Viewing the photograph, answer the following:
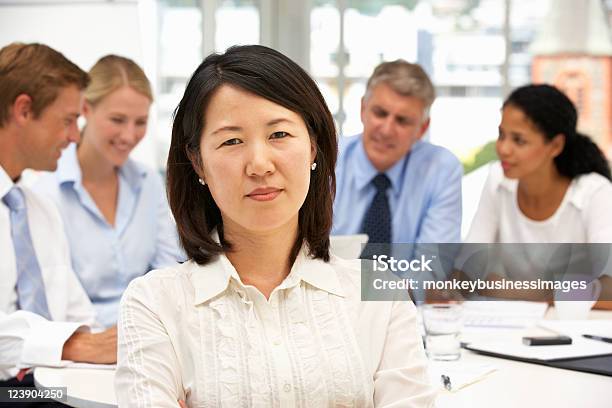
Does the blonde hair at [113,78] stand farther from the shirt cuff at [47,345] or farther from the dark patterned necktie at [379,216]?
the shirt cuff at [47,345]

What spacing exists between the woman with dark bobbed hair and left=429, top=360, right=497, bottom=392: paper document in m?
0.31

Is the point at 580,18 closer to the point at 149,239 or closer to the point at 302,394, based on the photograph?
the point at 149,239

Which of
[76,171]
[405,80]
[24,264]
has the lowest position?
[24,264]

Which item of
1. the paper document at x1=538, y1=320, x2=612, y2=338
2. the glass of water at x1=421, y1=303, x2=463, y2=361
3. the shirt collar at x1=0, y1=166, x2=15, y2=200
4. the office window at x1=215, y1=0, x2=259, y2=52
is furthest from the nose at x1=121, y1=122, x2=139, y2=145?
the paper document at x1=538, y1=320, x2=612, y2=338

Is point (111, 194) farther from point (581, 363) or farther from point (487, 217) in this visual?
point (581, 363)

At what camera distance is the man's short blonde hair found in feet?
11.0

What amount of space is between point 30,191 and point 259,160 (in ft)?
4.86

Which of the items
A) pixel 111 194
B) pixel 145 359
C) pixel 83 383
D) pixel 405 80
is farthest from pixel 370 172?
pixel 145 359

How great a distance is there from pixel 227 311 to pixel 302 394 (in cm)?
20

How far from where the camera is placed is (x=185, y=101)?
1.57 meters

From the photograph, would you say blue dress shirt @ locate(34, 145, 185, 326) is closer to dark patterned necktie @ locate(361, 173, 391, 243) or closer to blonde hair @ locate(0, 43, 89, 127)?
blonde hair @ locate(0, 43, 89, 127)

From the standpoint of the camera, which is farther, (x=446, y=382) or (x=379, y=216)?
(x=379, y=216)

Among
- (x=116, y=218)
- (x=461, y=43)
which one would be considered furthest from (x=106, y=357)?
(x=461, y=43)

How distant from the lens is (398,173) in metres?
3.35
